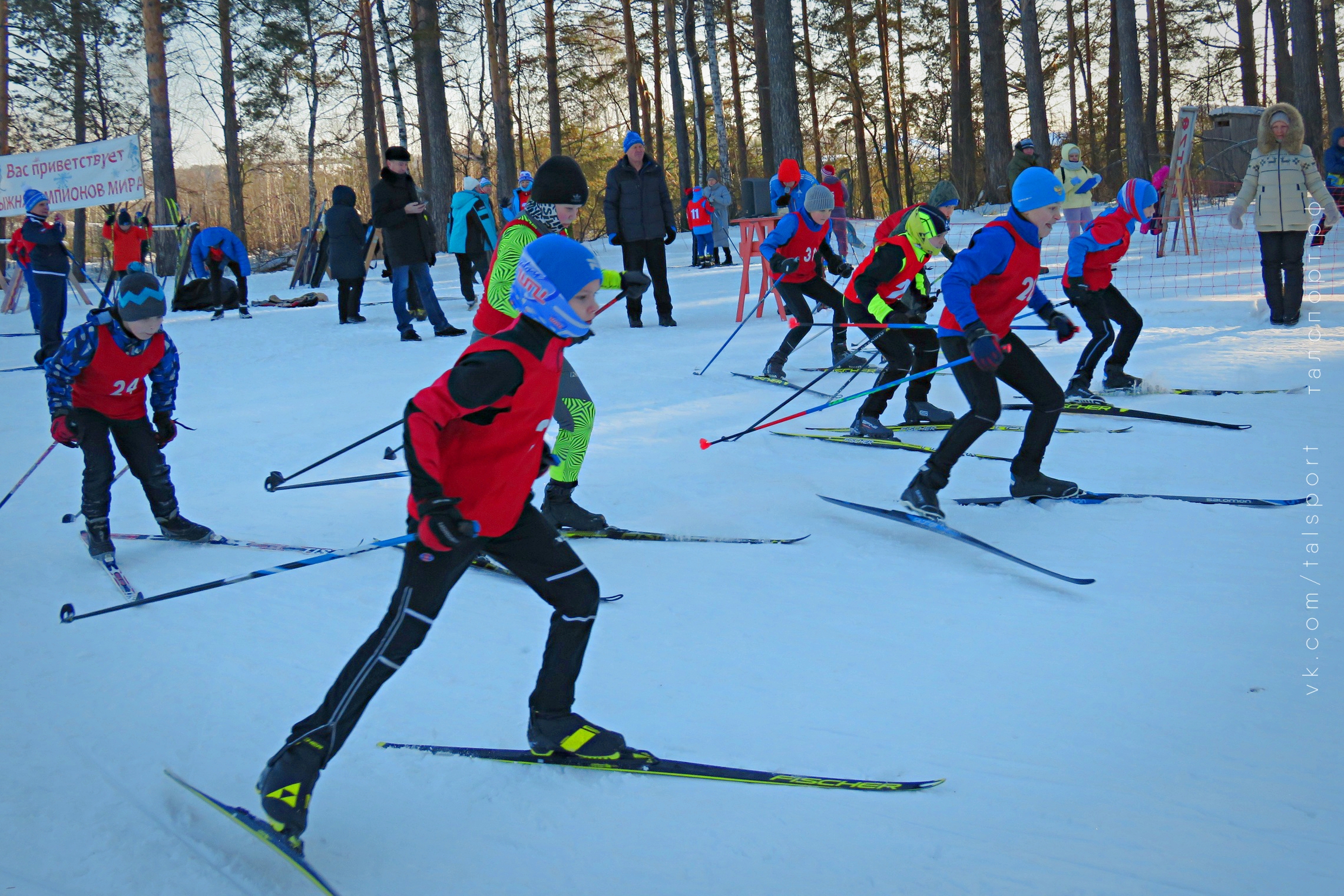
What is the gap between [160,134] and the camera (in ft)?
53.3

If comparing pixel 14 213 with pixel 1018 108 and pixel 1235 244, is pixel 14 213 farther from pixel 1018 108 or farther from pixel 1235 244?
pixel 1018 108

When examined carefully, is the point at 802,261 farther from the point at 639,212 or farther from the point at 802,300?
the point at 639,212

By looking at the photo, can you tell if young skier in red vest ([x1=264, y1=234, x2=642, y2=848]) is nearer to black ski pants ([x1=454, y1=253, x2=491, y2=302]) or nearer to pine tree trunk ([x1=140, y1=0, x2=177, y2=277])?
black ski pants ([x1=454, y1=253, x2=491, y2=302])

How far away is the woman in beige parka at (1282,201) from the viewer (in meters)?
7.99

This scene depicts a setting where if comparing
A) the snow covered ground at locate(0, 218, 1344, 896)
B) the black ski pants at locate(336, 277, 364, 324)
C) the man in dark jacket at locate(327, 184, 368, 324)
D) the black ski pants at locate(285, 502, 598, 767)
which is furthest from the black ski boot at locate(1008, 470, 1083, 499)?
the black ski pants at locate(336, 277, 364, 324)

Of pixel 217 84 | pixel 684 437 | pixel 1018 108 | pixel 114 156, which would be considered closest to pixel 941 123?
pixel 1018 108

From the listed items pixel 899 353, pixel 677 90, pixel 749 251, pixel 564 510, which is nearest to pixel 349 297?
pixel 749 251

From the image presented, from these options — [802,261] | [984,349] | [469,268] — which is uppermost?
[469,268]

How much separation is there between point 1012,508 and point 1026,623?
1.39 metres

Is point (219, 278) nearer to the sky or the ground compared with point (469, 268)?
nearer to the sky

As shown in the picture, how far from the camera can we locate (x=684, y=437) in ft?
20.1

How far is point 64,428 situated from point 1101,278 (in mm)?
6019

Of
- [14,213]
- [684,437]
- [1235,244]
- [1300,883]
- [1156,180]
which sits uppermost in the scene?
[14,213]

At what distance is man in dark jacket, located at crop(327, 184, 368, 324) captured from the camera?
456 inches
